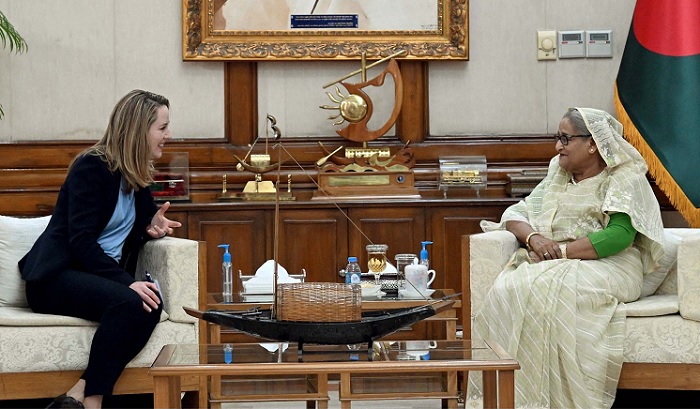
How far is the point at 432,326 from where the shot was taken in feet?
16.2

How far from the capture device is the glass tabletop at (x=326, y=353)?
9.24ft

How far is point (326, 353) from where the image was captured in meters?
2.90

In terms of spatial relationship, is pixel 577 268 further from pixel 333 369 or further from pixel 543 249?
pixel 333 369

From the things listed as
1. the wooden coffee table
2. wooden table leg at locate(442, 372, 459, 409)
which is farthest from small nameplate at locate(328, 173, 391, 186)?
the wooden coffee table

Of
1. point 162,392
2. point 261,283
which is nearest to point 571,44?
point 261,283

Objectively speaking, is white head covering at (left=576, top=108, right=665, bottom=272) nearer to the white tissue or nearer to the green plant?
the white tissue

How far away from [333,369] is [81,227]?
132 centimetres

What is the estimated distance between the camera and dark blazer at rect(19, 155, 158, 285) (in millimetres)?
3641

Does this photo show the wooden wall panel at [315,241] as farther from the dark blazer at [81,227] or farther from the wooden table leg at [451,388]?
the wooden table leg at [451,388]

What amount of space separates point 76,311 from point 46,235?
32 cm

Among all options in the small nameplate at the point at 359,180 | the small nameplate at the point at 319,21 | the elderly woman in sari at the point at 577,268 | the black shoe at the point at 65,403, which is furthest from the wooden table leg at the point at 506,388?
the small nameplate at the point at 319,21

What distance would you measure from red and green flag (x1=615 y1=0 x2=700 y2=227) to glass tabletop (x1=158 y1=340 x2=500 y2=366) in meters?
2.28

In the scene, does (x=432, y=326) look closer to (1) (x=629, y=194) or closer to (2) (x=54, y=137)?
(1) (x=629, y=194)

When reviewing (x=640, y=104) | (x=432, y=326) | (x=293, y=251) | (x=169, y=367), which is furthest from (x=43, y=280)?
(x=640, y=104)
